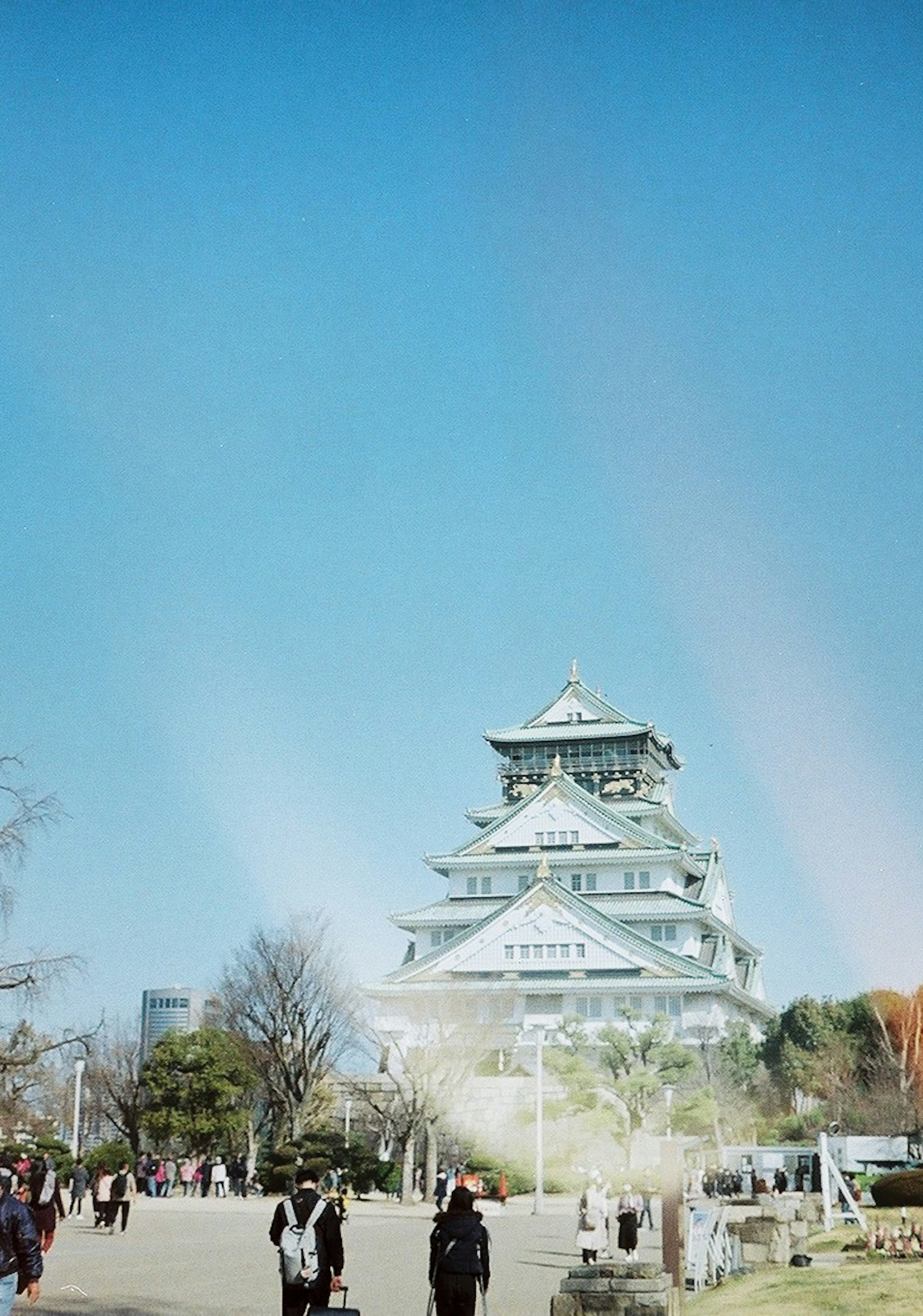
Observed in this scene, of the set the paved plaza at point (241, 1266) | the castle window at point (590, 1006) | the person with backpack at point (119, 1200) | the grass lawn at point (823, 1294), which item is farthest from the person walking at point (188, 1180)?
the grass lawn at point (823, 1294)

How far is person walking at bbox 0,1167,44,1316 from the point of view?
998cm

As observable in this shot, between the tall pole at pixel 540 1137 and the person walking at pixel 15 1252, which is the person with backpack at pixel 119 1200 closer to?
the tall pole at pixel 540 1137

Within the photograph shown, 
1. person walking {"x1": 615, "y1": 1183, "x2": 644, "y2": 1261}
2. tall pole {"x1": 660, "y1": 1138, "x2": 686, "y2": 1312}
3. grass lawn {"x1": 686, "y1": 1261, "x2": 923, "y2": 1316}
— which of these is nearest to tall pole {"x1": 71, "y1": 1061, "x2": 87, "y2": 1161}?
person walking {"x1": 615, "y1": 1183, "x2": 644, "y2": 1261}

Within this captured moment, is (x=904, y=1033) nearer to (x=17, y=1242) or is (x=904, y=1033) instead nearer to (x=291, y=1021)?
(x=291, y=1021)

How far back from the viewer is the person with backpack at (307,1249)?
37.8ft

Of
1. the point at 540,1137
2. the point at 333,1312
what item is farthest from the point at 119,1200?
the point at 333,1312

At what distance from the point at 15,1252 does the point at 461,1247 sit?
3613 mm

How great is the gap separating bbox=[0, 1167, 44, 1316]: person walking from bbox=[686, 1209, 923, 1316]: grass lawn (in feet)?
28.2

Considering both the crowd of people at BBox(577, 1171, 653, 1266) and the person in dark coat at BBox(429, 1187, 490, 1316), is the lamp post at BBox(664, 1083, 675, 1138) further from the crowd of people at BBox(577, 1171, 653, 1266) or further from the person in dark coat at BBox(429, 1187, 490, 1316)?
the person in dark coat at BBox(429, 1187, 490, 1316)

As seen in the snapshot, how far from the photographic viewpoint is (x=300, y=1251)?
11.5m

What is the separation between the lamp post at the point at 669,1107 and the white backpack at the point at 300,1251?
40.1 m

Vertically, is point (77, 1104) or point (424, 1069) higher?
point (424, 1069)

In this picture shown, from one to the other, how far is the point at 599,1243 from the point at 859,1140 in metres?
21.5

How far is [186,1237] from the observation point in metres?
29.6
